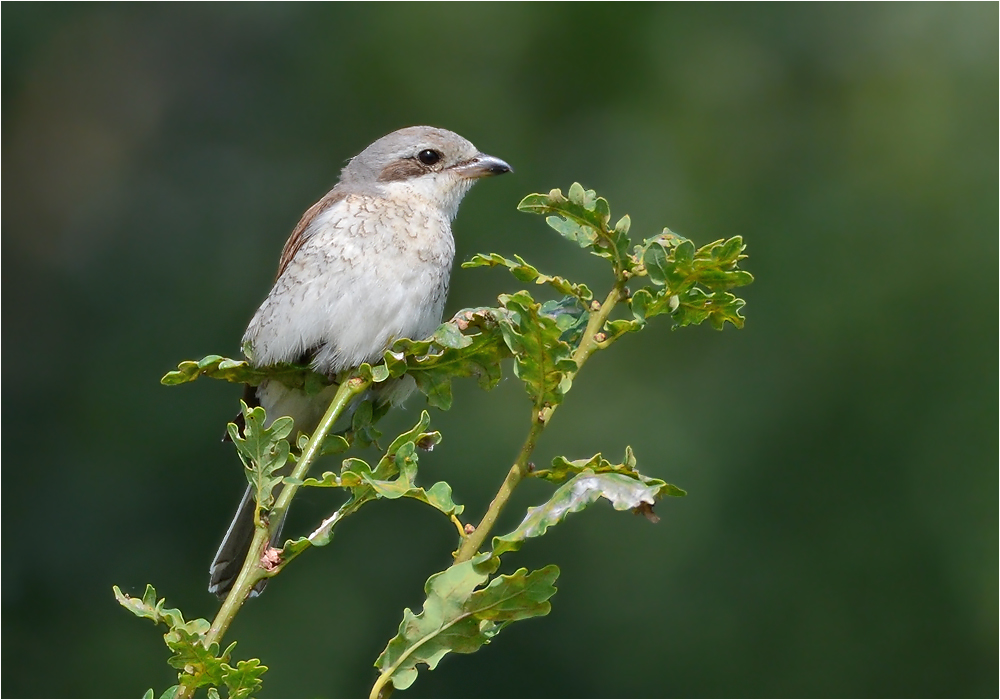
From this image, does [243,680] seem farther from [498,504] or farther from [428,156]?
[428,156]

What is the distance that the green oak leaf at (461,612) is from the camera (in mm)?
1812

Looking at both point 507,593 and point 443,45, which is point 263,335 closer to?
point 507,593

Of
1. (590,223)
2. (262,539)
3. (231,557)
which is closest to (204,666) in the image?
(262,539)

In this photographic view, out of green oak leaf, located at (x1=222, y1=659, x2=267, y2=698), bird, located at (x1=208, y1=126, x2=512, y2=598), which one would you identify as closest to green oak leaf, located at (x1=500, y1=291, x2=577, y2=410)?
green oak leaf, located at (x1=222, y1=659, x2=267, y2=698)

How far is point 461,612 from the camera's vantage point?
72.9 inches

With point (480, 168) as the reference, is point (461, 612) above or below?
below

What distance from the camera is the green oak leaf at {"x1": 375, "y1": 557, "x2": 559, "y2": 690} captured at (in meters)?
1.81

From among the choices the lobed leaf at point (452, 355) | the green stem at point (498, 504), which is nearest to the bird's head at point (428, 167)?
the lobed leaf at point (452, 355)

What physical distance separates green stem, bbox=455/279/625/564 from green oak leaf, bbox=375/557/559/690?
0.12 feet

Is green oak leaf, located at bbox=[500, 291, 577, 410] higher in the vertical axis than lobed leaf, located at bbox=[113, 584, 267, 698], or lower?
higher

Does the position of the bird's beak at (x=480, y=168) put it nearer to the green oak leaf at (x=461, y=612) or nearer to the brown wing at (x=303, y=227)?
the brown wing at (x=303, y=227)

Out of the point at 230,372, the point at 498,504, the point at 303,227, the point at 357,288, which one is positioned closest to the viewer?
the point at 498,504

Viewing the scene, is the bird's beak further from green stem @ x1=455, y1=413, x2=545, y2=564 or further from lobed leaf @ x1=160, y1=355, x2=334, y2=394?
green stem @ x1=455, y1=413, x2=545, y2=564

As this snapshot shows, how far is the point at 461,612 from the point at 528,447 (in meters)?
0.26
